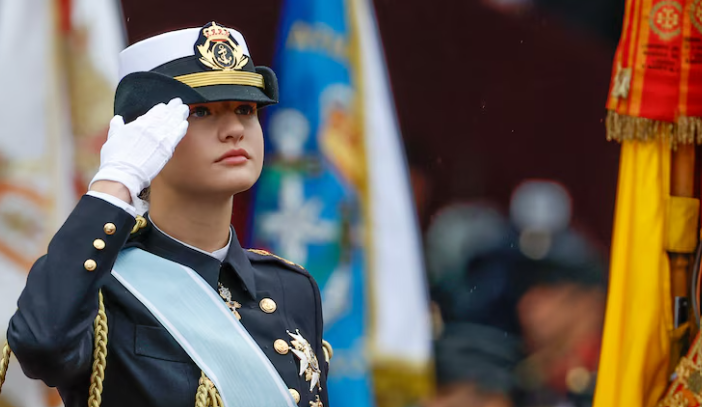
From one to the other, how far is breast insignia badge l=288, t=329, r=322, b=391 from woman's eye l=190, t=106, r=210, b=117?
478 mm

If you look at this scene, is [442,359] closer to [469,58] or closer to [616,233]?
[616,233]

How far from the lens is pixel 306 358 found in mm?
2100

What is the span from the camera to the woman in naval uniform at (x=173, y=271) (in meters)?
1.71

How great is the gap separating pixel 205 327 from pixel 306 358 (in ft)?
0.80

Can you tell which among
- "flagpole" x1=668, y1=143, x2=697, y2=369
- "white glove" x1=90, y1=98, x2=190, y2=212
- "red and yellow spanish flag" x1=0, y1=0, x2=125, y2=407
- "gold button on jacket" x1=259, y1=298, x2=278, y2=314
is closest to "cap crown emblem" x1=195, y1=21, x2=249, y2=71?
"white glove" x1=90, y1=98, x2=190, y2=212

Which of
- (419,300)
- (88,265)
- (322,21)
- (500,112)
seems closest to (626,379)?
(419,300)

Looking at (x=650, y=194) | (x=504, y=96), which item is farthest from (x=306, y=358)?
(x=504, y=96)

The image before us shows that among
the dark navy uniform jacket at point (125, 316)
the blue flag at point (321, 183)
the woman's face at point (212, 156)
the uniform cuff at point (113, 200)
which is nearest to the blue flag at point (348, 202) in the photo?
the blue flag at point (321, 183)

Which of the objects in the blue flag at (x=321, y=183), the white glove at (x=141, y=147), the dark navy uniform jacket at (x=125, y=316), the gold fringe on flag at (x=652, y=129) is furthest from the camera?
the blue flag at (x=321, y=183)

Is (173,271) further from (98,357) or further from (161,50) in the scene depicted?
(161,50)

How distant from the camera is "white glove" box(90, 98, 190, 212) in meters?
1.78

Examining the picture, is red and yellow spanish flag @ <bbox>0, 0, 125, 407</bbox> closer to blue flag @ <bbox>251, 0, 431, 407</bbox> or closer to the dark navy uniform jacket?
blue flag @ <bbox>251, 0, 431, 407</bbox>

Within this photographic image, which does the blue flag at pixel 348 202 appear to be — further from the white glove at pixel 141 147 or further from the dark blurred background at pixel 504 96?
the white glove at pixel 141 147

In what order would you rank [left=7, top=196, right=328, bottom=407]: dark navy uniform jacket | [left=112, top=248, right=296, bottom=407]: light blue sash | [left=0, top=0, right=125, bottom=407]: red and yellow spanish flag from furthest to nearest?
[left=0, top=0, right=125, bottom=407]: red and yellow spanish flag < [left=112, top=248, right=296, bottom=407]: light blue sash < [left=7, top=196, right=328, bottom=407]: dark navy uniform jacket
